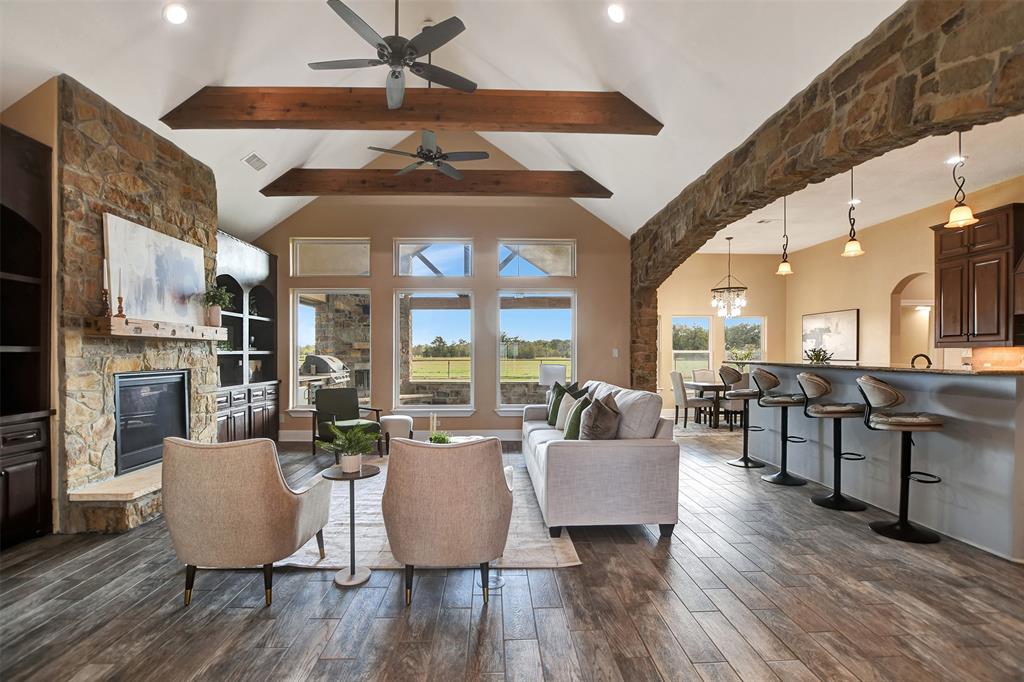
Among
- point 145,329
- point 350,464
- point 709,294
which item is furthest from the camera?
point 709,294

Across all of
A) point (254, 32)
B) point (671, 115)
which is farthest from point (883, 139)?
point (254, 32)

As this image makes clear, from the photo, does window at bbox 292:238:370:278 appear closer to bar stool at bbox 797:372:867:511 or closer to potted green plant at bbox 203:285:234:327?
potted green plant at bbox 203:285:234:327

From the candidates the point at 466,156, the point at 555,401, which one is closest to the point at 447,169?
the point at 466,156

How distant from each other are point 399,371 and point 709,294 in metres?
6.04

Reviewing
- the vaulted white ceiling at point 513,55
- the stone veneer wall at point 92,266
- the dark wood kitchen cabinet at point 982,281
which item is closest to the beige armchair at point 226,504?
the stone veneer wall at point 92,266

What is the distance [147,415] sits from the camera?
431cm

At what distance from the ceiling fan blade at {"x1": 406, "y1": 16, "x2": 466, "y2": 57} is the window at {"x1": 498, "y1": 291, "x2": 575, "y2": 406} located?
4684 millimetres

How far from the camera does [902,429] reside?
3.44 meters

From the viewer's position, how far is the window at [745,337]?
30.9 ft

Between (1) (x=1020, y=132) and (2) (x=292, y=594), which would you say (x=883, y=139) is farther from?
(2) (x=292, y=594)

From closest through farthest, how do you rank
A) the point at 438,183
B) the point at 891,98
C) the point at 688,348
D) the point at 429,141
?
the point at 891,98 → the point at 429,141 → the point at 438,183 → the point at 688,348

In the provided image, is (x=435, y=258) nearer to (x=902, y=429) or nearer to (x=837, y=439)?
(x=837, y=439)

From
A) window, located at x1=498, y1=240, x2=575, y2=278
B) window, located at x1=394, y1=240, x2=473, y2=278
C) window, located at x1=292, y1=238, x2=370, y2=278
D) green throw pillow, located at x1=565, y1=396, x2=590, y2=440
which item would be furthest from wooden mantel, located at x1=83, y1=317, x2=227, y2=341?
window, located at x1=498, y1=240, x2=575, y2=278

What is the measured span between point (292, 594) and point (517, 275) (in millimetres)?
5484
